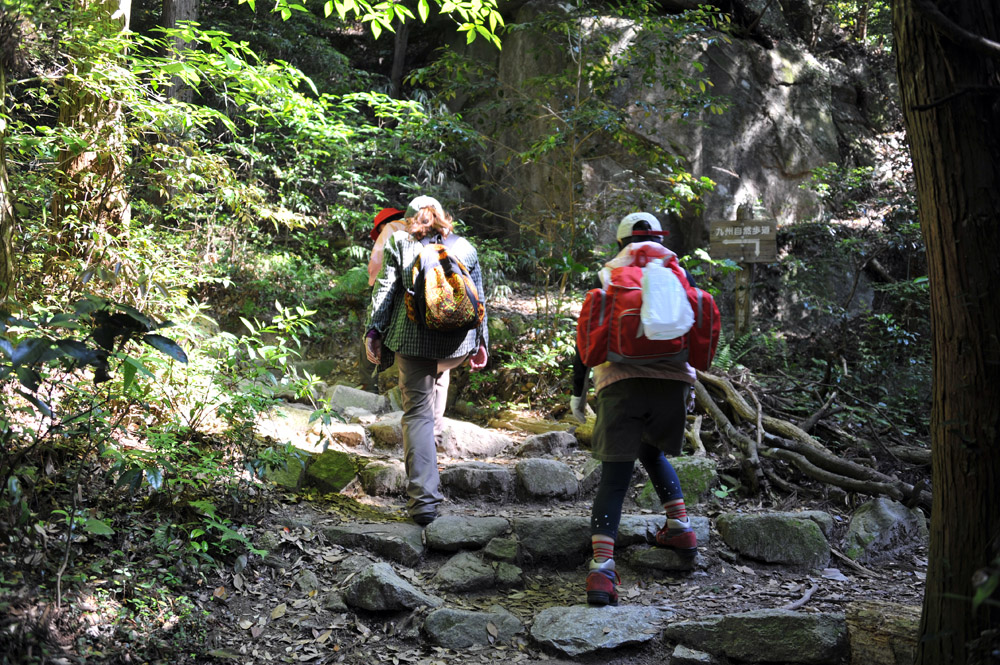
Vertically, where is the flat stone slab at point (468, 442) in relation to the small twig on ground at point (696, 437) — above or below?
below

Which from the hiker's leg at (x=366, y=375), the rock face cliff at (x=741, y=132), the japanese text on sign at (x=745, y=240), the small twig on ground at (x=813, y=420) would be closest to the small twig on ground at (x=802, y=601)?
the small twig on ground at (x=813, y=420)

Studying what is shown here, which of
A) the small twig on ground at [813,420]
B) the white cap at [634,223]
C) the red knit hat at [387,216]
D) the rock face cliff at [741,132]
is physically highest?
the rock face cliff at [741,132]

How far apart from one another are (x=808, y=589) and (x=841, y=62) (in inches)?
519

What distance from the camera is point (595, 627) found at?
3273mm

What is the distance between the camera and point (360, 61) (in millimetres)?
15555

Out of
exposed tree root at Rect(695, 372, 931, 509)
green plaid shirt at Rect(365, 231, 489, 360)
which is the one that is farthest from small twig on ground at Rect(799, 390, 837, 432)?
green plaid shirt at Rect(365, 231, 489, 360)

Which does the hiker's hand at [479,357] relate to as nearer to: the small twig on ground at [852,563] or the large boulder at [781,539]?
the large boulder at [781,539]

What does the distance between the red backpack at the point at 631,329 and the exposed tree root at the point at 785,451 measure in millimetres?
2046

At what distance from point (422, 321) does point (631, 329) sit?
1.52m

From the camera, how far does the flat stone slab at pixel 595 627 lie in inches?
126

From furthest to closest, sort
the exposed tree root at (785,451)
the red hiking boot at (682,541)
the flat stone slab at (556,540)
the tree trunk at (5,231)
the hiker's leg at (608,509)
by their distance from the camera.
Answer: the exposed tree root at (785,451), the flat stone slab at (556,540), the red hiking boot at (682,541), the tree trunk at (5,231), the hiker's leg at (608,509)

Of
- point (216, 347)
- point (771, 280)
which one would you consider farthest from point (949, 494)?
point (771, 280)

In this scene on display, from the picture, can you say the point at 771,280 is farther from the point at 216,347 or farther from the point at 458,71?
the point at 216,347

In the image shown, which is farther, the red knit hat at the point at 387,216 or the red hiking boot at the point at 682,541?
the red knit hat at the point at 387,216
